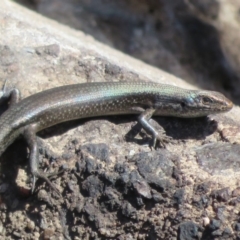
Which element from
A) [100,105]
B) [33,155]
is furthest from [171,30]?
[33,155]

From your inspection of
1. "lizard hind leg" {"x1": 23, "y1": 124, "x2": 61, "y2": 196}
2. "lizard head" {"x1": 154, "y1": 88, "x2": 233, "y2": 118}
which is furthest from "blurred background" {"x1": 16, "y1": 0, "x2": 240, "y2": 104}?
"lizard hind leg" {"x1": 23, "y1": 124, "x2": 61, "y2": 196}

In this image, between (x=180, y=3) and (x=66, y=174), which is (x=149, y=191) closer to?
(x=66, y=174)

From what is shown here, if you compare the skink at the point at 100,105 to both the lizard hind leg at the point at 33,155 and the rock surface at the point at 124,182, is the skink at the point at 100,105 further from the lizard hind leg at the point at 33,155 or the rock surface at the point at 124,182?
the rock surface at the point at 124,182

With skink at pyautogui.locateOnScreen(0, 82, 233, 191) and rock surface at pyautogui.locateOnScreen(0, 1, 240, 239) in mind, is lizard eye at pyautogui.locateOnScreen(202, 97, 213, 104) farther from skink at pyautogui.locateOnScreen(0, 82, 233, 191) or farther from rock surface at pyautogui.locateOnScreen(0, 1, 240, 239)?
rock surface at pyautogui.locateOnScreen(0, 1, 240, 239)

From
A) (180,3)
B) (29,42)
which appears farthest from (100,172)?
(180,3)

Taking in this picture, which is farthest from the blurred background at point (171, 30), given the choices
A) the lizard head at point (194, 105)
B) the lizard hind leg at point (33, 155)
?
the lizard hind leg at point (33, 155)

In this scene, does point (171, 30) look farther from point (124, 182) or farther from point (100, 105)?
point (124, 182)
